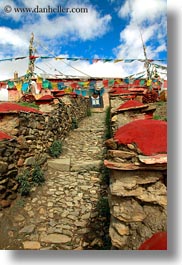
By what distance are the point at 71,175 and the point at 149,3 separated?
2.59 m

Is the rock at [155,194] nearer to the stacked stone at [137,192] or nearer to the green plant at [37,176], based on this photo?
the stacked stone at [137,192]

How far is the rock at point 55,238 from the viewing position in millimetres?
2295

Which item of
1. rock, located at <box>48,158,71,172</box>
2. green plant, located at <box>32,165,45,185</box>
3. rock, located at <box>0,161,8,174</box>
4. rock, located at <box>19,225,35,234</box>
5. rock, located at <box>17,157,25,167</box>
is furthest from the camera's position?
rock, located at <box>48,158,71,172</box>

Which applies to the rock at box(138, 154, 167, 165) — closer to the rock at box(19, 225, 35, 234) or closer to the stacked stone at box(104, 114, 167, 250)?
the stacked stone at box(104, 114, 167, 250)

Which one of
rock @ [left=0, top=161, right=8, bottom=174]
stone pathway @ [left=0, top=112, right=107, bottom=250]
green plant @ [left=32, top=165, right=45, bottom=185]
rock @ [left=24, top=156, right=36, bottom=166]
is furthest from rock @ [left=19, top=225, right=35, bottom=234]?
rock @ [left=24, top=156, right=36, bottom=166]

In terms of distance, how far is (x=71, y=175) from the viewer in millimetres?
3674

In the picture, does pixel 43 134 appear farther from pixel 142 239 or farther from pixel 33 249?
pixel 142 239

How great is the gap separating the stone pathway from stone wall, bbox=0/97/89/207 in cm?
22

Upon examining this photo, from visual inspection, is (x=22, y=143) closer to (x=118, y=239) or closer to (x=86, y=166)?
(x=86, y=166)

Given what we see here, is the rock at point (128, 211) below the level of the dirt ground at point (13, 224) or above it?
above

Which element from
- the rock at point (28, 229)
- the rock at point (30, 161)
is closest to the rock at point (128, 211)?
the rock at point (28, 229)

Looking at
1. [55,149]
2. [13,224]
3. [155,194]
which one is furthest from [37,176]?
[155,194]

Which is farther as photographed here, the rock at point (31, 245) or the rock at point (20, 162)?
the rock at point (20, 162)

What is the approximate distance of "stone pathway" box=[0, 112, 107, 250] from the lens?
2.30 meters
